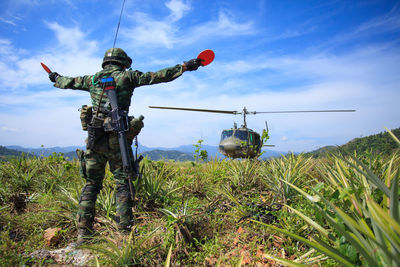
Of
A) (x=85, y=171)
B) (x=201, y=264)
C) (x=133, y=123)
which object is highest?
(x=133, y=123)

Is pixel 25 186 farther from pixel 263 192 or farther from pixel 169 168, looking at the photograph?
pixel 263 192

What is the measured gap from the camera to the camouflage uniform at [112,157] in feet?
9.27

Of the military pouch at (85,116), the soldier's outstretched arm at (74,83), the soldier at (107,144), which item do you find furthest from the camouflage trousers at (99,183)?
the soldier's outstretched arm at (74,83)

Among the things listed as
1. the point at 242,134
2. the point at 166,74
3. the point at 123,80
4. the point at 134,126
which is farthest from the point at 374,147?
the point at 123,80

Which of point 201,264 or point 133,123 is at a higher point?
point 133,123

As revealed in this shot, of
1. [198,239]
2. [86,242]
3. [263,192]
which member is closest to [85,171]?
[86,242]

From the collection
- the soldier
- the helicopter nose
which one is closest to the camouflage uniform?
the soldier

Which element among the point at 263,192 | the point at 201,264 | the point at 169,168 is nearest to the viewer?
the point at 201,264

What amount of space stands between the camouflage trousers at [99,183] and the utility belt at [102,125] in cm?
8

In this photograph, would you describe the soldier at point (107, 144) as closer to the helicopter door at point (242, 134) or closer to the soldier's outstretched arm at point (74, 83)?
the soldier's outstretched arm at point (74, 83)

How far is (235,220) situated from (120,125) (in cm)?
202

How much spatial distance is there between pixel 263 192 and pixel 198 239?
1631 millimetres

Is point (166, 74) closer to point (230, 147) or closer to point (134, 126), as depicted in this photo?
point (134, 126)

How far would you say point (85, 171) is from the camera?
118 inches
